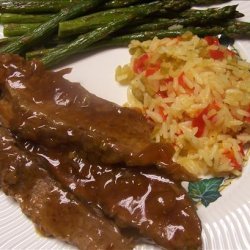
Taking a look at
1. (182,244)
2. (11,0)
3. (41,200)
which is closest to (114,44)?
(11,0)

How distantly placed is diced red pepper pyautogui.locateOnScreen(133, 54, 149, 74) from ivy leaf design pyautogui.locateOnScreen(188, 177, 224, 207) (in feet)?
4.63

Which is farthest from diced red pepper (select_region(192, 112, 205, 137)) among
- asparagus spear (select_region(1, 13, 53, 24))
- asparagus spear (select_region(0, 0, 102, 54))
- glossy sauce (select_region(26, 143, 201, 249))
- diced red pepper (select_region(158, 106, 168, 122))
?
asparagus spear (select_region(1, 13, 53, 24))

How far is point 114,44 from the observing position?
17.6 feet

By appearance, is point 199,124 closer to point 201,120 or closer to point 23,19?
point 201,120

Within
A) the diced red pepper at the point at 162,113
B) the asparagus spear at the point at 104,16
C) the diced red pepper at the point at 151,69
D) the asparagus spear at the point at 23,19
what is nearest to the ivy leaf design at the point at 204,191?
the diced red pepper at the point at 162,113

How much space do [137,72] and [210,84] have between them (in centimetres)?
85

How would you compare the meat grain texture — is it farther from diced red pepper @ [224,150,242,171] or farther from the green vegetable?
the green vegetable

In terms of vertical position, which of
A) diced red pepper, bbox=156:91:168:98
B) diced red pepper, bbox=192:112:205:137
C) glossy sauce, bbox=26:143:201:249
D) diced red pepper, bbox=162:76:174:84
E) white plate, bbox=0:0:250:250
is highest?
diced red pepper, bbox=162:76:174:84

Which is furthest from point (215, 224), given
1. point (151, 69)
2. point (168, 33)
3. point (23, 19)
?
point (23, 19)

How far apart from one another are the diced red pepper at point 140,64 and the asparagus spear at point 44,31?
1.02 metres

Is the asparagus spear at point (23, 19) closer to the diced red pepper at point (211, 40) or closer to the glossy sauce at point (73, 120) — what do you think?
the glossy sauce at point (73, 120)

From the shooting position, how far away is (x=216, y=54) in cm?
483

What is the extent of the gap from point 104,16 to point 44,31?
2.44 ft

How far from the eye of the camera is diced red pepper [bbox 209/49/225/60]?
481 centimetres
